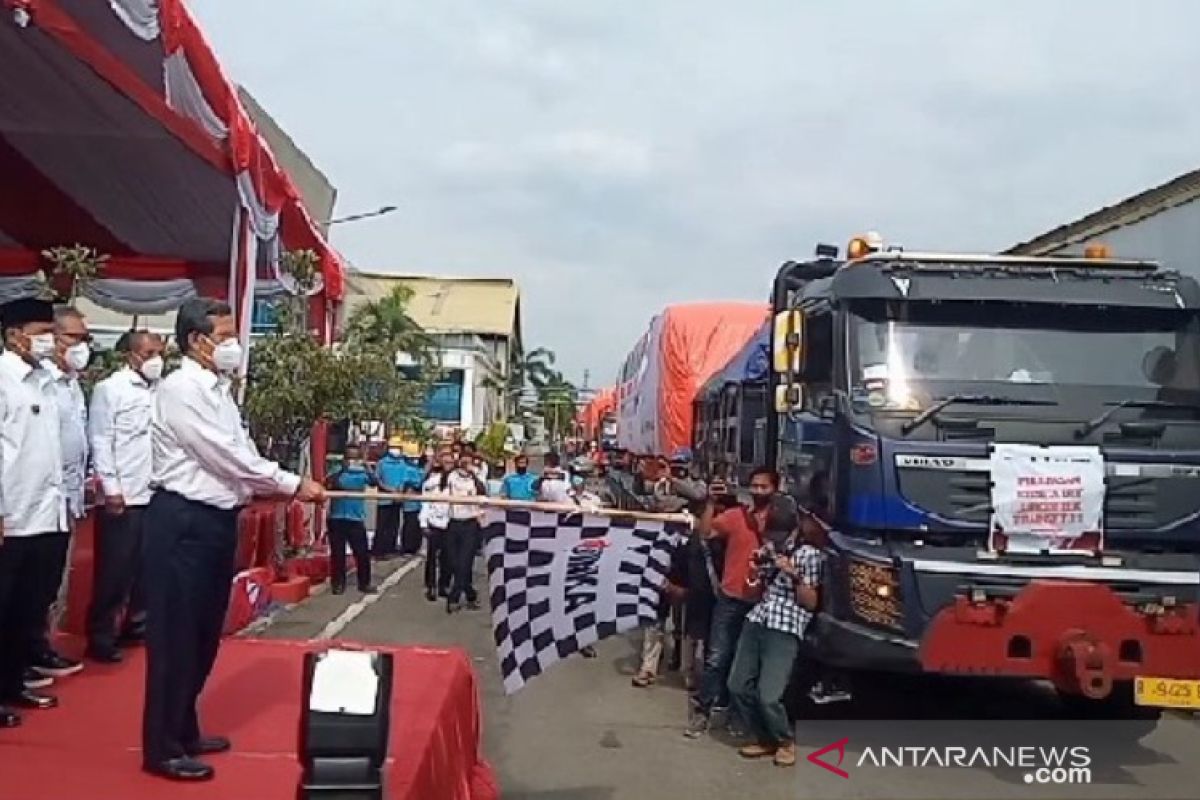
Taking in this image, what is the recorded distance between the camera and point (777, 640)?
787 cm

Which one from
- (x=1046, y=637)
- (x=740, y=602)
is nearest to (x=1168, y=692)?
(x=1046, y=637)

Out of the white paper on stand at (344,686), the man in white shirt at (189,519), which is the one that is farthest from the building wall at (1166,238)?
the white paper on stand at (344,686)

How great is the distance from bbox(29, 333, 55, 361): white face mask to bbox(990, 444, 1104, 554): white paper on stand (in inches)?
190

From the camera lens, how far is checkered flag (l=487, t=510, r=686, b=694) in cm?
679

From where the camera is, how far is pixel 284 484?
5410 millimetres

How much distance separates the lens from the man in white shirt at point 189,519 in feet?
17.0

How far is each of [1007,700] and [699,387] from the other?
7084 mm

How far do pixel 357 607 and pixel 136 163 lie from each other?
464 centimetres

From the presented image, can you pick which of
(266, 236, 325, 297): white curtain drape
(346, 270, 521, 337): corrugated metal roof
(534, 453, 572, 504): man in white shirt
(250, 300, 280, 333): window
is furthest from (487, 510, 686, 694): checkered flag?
(346, 270, 521, 337): corrugated metal roof

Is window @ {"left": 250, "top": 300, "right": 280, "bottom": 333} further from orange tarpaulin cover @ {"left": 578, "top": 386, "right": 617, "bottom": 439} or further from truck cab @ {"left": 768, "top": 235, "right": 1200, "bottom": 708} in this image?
orange tarpaulin cover @ {"left": 578, "top": 386, "right": 617, "bottom": 439}

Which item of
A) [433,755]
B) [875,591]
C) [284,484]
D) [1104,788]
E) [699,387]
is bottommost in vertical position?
[1104,788]

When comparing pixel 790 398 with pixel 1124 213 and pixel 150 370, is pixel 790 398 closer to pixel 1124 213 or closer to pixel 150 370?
pixel 150 370

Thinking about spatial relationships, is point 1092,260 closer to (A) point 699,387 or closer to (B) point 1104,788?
(B) point 1104,788

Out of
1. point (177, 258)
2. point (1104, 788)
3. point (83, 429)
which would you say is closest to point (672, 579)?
point (1104, 788)
